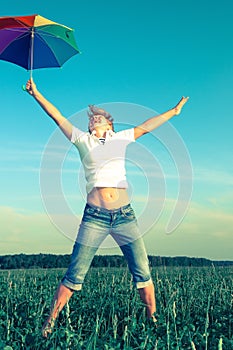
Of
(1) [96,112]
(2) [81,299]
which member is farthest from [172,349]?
(2) [81,299]

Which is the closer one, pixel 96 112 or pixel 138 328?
pixel 138 328

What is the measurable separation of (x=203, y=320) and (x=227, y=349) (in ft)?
4.67

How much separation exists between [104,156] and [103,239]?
3.11 ft

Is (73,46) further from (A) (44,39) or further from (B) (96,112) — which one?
(B) (96,112)

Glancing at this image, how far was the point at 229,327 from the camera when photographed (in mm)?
6016

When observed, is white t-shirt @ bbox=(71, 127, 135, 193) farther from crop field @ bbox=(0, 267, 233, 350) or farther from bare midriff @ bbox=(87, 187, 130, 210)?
crop field @ bbox=(0, 267, 233, 350)

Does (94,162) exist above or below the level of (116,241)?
above

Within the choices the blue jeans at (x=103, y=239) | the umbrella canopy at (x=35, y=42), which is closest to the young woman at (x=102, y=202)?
the blue jeans at (x=103, y=239)

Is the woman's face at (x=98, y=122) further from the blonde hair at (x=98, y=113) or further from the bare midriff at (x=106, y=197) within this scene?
the bare midriff at (x=106, y=197)

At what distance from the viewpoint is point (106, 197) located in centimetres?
584

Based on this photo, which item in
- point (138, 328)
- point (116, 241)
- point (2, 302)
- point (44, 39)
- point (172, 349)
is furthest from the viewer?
point (2, 302)

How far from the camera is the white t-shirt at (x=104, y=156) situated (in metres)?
5.83

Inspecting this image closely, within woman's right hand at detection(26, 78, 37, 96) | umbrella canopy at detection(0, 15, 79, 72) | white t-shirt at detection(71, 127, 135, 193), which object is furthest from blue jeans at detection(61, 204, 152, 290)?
umbrella canopy at detection(0, 15, 79, 72)

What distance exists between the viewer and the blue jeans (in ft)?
19.3
